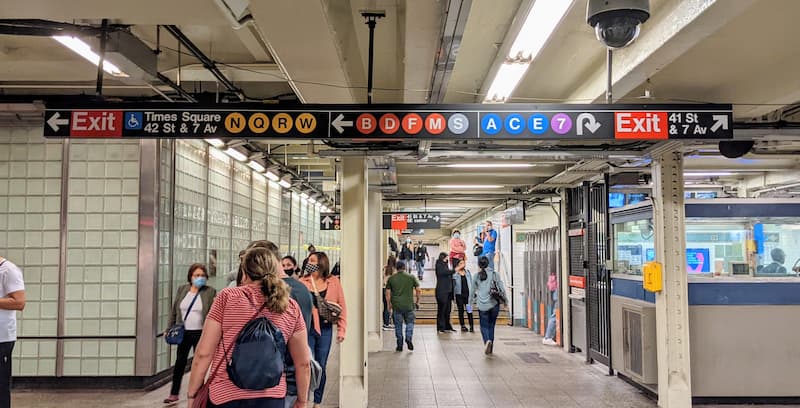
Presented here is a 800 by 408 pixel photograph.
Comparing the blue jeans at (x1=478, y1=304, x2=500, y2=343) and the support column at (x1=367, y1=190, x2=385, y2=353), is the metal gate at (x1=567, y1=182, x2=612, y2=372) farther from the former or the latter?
the support column at (x1=367, y1=190, x2=385, y2=353)

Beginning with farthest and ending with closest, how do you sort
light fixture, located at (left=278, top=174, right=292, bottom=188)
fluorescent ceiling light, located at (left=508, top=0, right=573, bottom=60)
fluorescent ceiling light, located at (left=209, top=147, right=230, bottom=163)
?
1. light fixture, located at (left=278, top=174, right=292, bottom=188)
2. fluorescent ceiling light, located at (left=209, top=147, right=230, bottom=163)
3. fluorescent ceiling light, located at (left=508, top=0, right=573, bottom=60)

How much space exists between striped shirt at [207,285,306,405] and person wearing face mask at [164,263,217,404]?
3483 mm

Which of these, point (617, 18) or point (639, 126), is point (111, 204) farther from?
point (617, 18)

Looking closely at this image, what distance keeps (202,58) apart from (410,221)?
8012 millimetres

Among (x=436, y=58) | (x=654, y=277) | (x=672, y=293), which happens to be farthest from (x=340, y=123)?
(x=672, y=293)

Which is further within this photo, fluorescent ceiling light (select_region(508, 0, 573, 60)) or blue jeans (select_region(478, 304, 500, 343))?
blue jeans (select_region(478, 304, 500, 343))

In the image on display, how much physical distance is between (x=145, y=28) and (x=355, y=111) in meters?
2.33

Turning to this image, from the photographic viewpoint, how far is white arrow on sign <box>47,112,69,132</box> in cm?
435

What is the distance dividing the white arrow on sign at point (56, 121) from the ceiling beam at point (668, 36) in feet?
13.6

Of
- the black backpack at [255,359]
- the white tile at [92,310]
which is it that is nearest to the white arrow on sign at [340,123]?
the black backpack at [255,359]

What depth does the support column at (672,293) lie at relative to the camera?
253 inches

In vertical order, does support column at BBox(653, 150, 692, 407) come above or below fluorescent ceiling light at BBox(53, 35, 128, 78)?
below

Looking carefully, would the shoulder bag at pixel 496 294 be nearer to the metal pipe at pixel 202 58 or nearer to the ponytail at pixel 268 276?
the metal pipe at pixel 202 58

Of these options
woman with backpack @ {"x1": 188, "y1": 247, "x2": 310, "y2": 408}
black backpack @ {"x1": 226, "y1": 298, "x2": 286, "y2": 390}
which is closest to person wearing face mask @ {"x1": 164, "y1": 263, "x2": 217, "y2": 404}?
woman with backpack @ {"x1": 188, "y1": 247, "x2": 310, "y2": 408}
